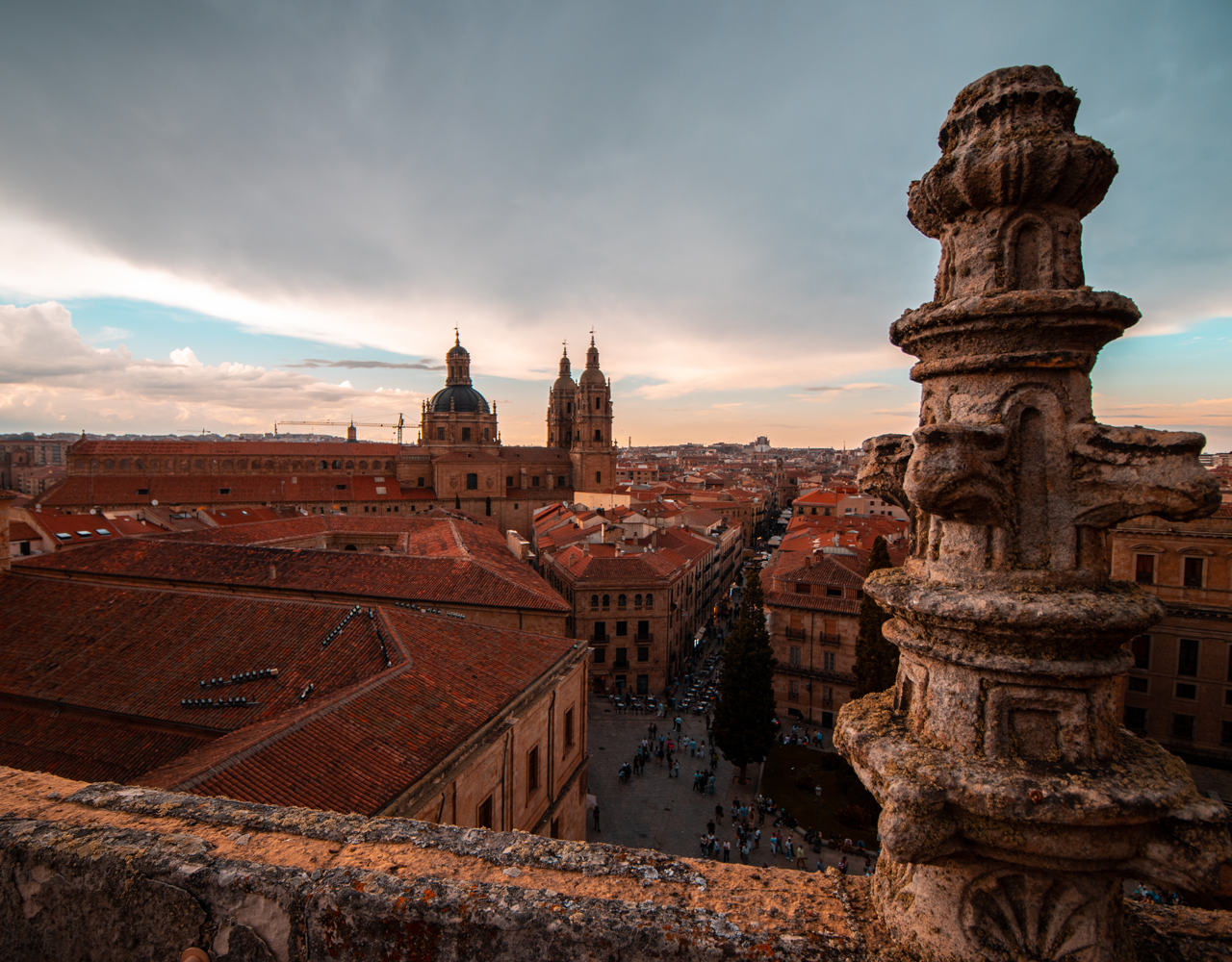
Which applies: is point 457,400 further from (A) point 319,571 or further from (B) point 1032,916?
(B) point 1032,916

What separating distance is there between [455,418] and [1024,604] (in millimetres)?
79969

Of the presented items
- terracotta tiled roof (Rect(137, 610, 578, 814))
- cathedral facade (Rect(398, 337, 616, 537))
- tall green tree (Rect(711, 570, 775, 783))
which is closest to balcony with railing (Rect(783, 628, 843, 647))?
tall green tree (Rect(711, 570, 775, 783))

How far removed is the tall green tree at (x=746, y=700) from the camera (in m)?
23.5

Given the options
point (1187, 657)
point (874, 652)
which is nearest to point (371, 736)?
point (874, 652)

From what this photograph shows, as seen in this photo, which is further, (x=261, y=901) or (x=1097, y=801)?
(x=261, y=901)

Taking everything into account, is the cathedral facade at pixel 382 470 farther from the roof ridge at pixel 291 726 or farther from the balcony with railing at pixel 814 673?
the roof ridge at pixel 291 726

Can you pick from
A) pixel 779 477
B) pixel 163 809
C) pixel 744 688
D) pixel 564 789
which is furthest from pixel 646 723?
pixel 779 477

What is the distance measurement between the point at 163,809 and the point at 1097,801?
493 centimetres

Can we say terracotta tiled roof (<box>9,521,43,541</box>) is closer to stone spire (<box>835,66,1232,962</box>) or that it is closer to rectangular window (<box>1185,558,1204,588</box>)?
stone spire (<box>835,66,1232,962</box>)

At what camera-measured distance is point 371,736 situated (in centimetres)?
1049

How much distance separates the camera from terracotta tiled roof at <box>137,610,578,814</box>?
29.0 feet

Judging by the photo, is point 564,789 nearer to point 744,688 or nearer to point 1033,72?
point 744,688

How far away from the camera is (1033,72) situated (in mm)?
3041

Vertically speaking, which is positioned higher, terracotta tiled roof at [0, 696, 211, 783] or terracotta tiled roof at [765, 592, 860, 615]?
terracotta tiled roof at [0, 696, 211, 783]
